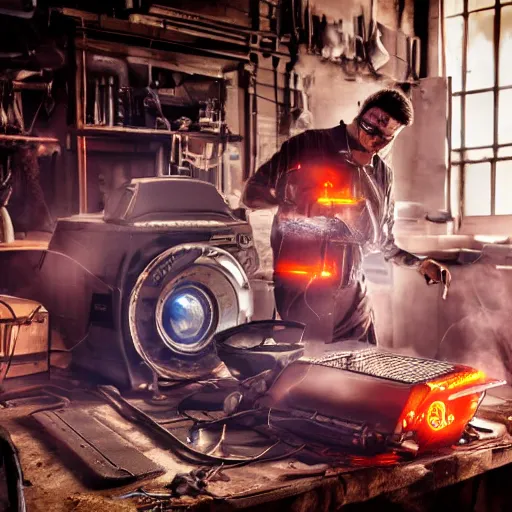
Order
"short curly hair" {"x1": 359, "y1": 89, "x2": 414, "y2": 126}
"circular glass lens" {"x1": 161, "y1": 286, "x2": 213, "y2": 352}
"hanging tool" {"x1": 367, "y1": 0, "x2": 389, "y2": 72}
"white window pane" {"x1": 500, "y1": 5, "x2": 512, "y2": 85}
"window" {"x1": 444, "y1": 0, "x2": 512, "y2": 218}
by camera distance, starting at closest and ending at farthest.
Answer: "short curly hair" {"x1": 359, "y1": 89, "x2": 414, "y2": 126}, "circular glass lens" {"x1": 161, "y1": 286, "x2": 213, "y2": 352}, "white window pane" {"x1": 500, "y1": 5, "x2": 512, "y2": 85}, "window" {"x1": 444, "y1": 0, "x2": 512, "y2": 218}, "hanging tool" {"x1": 367, "y1": 0, "x2": 389, "y2": 72}

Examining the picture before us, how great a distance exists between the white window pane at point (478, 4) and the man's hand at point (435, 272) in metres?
5.65

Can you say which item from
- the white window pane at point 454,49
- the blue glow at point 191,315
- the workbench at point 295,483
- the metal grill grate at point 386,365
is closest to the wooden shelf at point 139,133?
the blue glow at point 191,315

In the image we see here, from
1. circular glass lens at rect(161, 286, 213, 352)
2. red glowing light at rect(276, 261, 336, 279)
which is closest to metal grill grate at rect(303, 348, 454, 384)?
red glowing light at rect(276, 261, 336, 279)

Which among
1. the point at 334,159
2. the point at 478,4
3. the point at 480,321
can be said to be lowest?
the point at 480,321

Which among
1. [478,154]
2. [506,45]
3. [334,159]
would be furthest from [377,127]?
[506,45]

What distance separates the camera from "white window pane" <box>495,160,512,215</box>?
8770mm

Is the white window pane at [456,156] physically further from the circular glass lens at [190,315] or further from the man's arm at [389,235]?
the circular glass lens at [190,315]

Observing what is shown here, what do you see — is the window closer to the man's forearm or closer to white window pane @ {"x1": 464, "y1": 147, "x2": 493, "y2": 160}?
white window pane @ {"x1": 464, "y1": 147, "x2": 493, "y2": 160}

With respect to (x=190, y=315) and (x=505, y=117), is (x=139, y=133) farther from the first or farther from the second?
(x=505, y=117)

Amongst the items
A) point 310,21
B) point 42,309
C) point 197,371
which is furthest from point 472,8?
point 42,309

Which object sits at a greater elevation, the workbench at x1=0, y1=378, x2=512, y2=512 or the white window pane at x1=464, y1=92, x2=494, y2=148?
the white window pane at x1=464, y1=92, x2=494, y2=148

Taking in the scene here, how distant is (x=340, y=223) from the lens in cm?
486

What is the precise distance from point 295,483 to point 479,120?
7.25 metres

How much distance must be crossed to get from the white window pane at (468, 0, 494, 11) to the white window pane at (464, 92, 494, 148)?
1181 millimetres
